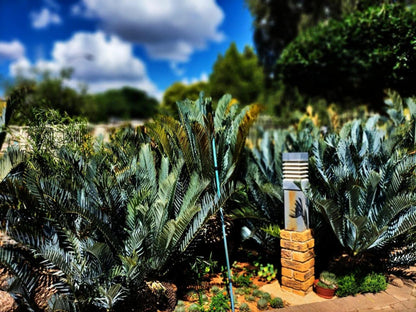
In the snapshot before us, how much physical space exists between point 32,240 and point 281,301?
239 centimetres

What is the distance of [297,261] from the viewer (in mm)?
3307

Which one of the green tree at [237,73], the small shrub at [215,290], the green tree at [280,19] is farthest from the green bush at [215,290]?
the green tree at [237,73]

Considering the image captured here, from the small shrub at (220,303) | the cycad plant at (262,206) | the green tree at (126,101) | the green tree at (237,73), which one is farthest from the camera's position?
the green tree at (126,101)

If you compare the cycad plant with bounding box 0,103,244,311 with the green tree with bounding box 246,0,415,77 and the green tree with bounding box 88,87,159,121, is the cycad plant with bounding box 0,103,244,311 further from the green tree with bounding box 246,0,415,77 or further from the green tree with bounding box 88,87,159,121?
the green tree with bounding box 88,87,159,121

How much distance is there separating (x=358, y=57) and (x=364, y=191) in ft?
18.6

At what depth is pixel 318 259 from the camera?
3912 millimetres

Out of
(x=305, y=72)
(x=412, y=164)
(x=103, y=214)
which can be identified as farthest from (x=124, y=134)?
(x=305, y=72)

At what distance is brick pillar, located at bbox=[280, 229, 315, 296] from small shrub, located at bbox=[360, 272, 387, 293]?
51 centimetres

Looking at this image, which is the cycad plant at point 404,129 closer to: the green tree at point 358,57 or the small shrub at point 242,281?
the green tree at point 358,57

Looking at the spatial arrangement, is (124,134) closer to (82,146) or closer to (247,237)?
(82,146)

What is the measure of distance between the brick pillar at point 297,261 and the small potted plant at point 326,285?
0.11 meters

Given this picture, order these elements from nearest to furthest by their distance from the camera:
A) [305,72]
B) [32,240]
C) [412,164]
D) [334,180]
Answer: [32,240], [412,164], [334,180], [305,72]

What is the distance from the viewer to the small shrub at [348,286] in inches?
128

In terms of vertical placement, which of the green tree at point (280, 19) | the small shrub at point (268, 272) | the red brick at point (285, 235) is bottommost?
the small shrub at point (268, 272)
